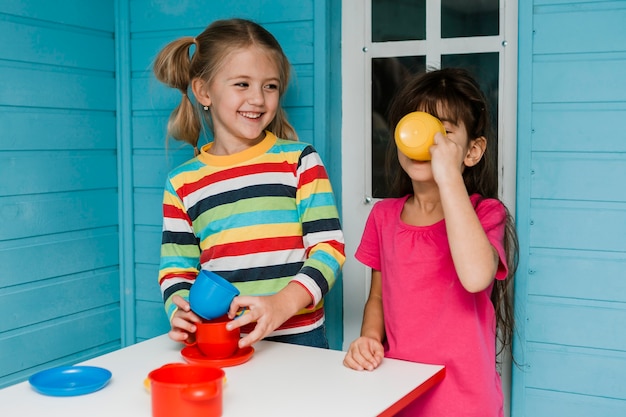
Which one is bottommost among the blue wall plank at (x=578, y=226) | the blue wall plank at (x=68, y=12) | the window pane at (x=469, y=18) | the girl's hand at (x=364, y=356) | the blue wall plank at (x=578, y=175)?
the girl's hand at (x=364, y=356)

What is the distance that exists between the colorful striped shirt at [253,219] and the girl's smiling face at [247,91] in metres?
0.06

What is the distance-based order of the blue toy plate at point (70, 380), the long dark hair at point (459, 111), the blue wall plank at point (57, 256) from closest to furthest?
the blue toy plate at point (70, 380)
the long dark hair at point (459, 111)
the blue wall plank at point (57, 256)

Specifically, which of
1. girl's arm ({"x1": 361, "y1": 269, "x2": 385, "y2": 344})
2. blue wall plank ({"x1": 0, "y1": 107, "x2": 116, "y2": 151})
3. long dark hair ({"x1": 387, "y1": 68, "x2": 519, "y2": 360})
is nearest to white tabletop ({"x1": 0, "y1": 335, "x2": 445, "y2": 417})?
girl's arm ({"x1": 361, "y1": 269, "x2": 385, "y2": 344})

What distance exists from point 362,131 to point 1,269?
3.27 ft

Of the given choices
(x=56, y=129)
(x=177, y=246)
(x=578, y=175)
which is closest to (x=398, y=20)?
(x=578, y=175)

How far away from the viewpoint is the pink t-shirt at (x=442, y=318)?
1.38m

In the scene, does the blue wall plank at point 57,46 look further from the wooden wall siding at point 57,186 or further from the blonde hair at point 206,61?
the blonde hair at point 206,61

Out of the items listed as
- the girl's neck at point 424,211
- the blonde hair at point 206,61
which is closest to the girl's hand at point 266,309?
the girl's neck at point 424,211

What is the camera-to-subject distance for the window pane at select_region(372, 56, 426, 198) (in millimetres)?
2057

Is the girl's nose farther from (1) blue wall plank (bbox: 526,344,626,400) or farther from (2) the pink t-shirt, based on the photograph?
(1) blue wall plank (bbox: 526,344,626,400)

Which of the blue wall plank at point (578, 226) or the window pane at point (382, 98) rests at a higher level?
the window pane at point (382, 98)

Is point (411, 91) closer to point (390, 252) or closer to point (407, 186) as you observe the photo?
point (407, 186)

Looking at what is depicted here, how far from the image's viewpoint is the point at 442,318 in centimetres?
143

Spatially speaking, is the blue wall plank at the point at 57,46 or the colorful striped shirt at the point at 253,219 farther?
the blue wall plank at the point at 57,46
